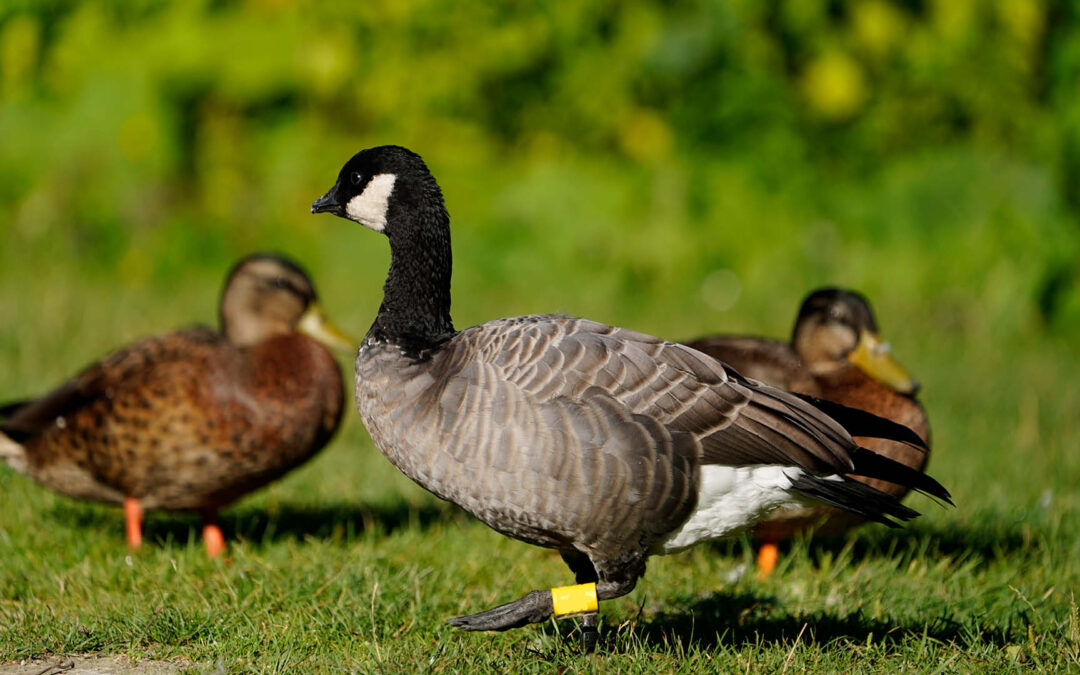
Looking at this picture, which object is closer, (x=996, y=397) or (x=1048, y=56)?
(x=996, y=397)

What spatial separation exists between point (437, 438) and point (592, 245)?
7291mm

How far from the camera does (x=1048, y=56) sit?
10.4m

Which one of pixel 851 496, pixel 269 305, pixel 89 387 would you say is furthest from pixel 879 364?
pixel 89 387

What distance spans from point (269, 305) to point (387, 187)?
1425 mm

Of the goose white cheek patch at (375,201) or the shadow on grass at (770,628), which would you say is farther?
the goose white cheek patch at (375,201)

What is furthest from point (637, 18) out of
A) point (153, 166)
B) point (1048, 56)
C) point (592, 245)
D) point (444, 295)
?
point (444, 295)

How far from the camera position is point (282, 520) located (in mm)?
5930

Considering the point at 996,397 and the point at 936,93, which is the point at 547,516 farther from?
the point at 936,93

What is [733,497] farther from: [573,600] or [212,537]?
[212,537]

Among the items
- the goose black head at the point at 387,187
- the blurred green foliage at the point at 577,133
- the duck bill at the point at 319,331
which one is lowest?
the duck bill at the point at 319,331

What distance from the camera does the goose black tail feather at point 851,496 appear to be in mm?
3820

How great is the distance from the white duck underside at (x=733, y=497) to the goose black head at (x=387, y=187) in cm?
147

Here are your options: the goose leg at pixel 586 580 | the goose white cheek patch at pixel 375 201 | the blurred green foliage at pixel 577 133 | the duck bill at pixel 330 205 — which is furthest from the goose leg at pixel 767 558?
the blurred green foliage at pixel 577 133

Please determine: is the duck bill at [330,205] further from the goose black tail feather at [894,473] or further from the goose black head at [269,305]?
the goose black tail feather at [894,473]
